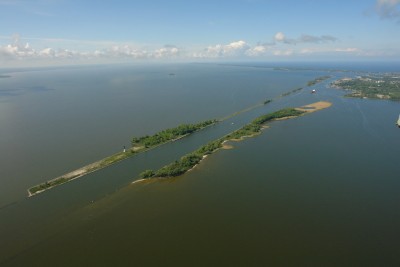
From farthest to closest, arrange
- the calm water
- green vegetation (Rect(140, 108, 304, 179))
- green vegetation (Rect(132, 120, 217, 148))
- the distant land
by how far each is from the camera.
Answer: green vegetation (Rect(132, 120, 217, 148))
green vegetation (Rect(140, 108, 304, 179))
the distant land
the calm water

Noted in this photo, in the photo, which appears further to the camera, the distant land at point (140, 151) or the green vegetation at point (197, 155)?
the green vegetation at point (197, 155)

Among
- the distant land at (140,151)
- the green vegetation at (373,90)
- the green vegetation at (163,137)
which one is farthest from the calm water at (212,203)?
the green vegetation at (373,90)

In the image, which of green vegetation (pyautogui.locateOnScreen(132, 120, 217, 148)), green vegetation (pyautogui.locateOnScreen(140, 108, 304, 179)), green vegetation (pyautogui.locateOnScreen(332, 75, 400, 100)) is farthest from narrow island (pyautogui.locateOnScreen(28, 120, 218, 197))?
green vegetation (pyautogui.locateOnScreen(332, 75, 400, 100))

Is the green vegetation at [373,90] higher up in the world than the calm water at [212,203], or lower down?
higher up

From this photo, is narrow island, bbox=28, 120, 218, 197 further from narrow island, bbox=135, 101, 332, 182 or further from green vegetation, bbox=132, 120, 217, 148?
narrow island, bbox=135, 101, 332, 182

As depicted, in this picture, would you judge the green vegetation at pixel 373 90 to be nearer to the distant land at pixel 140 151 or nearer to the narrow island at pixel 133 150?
the distant land at pixel 140 151

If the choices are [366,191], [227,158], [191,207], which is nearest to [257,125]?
[227,158]

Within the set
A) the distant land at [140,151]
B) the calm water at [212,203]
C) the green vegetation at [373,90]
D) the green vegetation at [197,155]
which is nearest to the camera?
the calm water at [212,203]

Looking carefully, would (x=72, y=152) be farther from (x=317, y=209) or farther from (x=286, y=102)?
(x=286, y=102)

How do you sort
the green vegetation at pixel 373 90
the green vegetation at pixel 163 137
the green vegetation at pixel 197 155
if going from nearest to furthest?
the green vegetation at pixel 197 155 < the green vegetation at pixel 163 137 < the green vegetation at pixel 373 90
